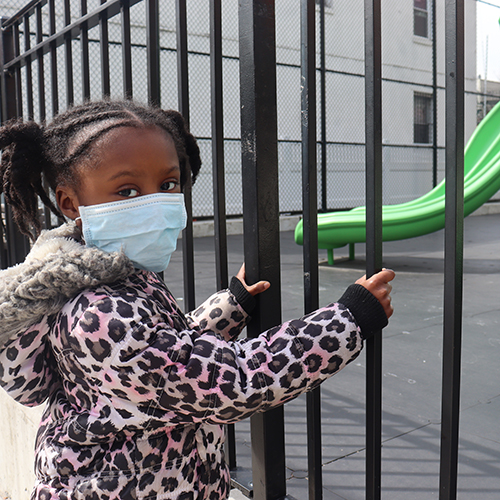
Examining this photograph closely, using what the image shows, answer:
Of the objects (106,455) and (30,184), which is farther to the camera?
(30,184)

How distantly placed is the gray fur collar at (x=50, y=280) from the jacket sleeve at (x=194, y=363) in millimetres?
79

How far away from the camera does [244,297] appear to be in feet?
4.47

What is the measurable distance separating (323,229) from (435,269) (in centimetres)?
147

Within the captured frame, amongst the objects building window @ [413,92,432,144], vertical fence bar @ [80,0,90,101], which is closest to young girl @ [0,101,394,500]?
vertical fence bar @ [80,0,90,101]

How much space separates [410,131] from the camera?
14.7 metres

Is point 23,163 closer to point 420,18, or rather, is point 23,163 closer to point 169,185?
point 169,185

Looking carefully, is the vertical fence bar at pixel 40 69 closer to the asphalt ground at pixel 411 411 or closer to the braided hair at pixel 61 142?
the braided hair at pixel 61 142

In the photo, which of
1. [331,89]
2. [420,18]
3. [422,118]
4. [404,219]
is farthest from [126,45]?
[420,18]

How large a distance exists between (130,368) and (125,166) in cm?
42

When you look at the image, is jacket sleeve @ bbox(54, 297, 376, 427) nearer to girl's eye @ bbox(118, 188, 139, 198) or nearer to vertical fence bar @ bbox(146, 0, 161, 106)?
girl's eye @ bbox(118, 188, 139, 198)

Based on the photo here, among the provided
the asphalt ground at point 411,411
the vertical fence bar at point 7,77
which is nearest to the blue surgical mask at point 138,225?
the asphalt ground at point 411,411

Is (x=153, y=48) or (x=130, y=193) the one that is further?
(x=153, y=48)

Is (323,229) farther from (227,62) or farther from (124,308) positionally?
(124,308)

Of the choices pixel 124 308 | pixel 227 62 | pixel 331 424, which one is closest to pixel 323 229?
pixel 331 424
